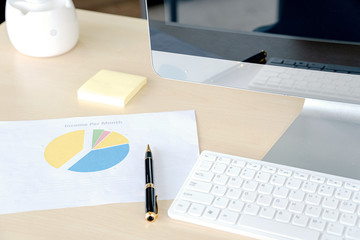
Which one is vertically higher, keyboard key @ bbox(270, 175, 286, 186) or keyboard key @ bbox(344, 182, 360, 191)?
keyboard key @ bbox(270, 175, 286, 186)

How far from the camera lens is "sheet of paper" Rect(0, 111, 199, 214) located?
754 mm

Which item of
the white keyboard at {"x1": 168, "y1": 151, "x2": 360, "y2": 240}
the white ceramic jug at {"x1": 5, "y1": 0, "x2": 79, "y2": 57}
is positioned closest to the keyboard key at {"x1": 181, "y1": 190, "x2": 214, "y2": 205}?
the white keyboard at {"x1": 168, "y1": 151, "x2": 360, "y2": 240}

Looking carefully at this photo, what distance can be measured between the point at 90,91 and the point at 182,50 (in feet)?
0.78

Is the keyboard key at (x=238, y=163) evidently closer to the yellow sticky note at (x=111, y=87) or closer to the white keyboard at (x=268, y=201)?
the white keyboard at (x=268, y=201)

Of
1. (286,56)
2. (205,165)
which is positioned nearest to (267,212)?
(205,165)

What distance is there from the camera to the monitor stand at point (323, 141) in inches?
31.3

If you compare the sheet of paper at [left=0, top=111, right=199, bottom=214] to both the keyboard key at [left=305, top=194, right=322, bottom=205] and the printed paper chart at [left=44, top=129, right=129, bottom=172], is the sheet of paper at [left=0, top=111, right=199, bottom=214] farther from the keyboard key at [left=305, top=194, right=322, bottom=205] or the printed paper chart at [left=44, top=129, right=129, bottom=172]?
the keyboard key at [left=305, top=194, right=322, bottom=205]

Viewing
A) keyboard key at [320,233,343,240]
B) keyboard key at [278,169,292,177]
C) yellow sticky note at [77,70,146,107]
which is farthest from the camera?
yellow sticky note at [77,70,146,107]

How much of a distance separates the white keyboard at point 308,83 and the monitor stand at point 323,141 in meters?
0.09

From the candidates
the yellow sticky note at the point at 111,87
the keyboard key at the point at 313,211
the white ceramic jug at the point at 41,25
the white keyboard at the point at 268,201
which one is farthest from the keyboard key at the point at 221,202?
the white ceramic jug at the point at 41,25

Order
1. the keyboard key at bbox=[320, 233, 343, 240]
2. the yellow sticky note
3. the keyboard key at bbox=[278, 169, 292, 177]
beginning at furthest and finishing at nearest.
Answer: the yellow sticky note, the keyboard key at bbox=[278, 169, 292, 177], the keyboard key at bbox=[320, 233, 343, 240]

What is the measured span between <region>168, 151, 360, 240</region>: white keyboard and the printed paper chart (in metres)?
0.15

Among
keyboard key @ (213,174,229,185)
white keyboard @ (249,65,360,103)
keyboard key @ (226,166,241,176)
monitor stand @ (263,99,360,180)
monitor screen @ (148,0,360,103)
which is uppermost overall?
monitor screen @ (148,0,360,103)

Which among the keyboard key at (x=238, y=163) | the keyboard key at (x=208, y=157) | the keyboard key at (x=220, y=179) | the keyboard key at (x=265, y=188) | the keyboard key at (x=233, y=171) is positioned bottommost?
the keyboard key at (x=265, y=188)
